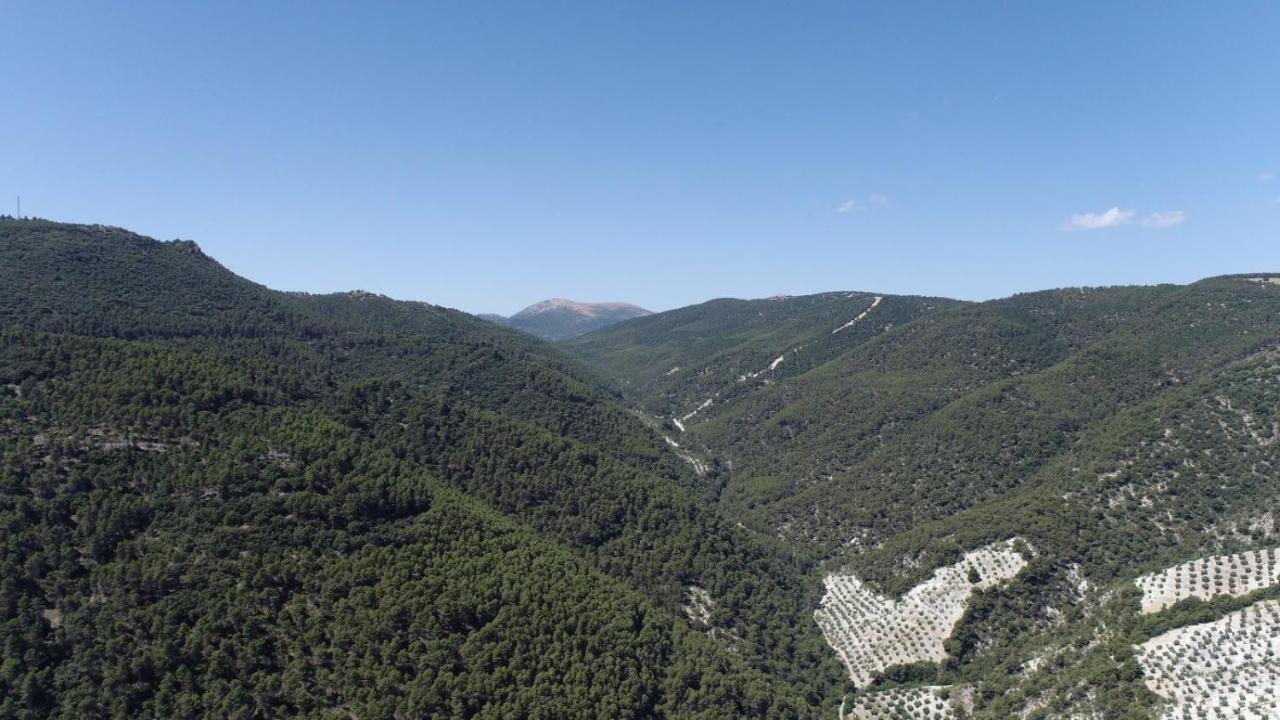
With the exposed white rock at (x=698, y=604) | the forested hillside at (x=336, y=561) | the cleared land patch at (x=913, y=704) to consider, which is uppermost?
the forested hillside at (x=336, y=561)

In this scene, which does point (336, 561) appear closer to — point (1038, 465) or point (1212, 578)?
point (1212, 578)

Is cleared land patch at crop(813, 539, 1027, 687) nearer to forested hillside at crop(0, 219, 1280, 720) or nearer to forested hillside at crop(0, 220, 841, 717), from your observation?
forested hillside at crop(0, 219, 1280, 720)

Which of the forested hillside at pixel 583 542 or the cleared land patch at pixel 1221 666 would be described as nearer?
the cleared land patch at pixel 1221 666

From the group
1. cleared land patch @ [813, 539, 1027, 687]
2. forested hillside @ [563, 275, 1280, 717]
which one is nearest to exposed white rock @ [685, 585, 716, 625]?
cleared land patch @ [813, 539, 1027, 687]

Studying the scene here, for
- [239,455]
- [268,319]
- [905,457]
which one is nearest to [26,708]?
[239,455]

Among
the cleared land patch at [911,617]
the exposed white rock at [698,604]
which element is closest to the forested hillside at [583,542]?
the cleared land patch at [911,617]

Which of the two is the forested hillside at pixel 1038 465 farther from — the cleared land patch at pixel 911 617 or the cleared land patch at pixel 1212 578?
the cleared land patch at pixel 1212 578

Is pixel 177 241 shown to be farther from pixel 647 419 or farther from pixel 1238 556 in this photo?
pixel 1238 556
